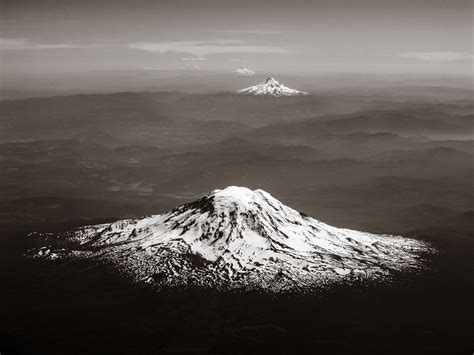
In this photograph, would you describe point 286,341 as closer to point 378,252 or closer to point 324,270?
point 324,270

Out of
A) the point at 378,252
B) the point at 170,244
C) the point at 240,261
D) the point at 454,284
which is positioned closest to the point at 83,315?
the point at 170,244

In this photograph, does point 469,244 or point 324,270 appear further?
point 469,244

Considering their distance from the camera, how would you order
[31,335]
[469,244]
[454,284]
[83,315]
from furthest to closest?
[469,244], [454,284], [83,315], [31,335]

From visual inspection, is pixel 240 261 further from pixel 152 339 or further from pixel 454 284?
pixel 454 284

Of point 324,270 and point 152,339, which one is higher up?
point 324,270

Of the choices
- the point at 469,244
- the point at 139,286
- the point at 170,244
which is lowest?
the point at 469,244

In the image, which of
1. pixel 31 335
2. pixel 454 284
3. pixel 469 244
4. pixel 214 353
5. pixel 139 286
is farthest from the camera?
pixel 469 244
